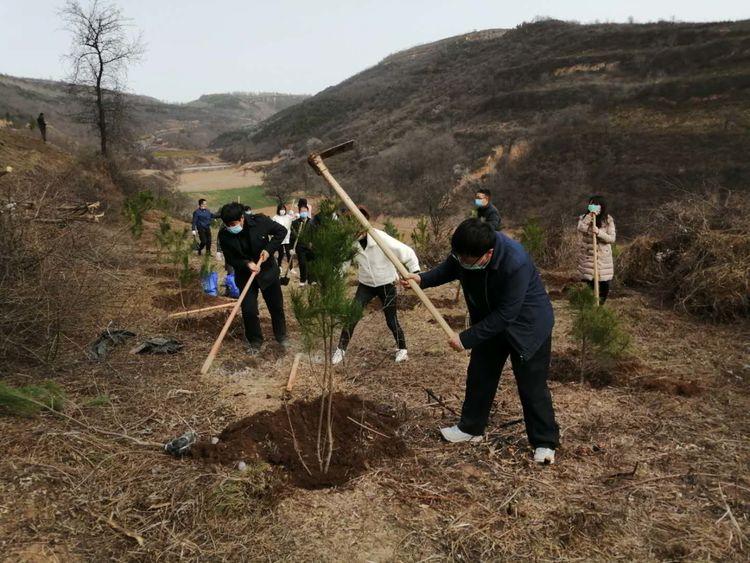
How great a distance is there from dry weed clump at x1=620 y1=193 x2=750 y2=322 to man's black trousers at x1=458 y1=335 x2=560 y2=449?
3.75m

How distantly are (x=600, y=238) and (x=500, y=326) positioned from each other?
10.8 feet

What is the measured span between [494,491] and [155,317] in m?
4.47

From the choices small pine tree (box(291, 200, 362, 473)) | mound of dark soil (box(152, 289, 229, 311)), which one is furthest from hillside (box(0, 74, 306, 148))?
small pine tree (box(291, 200, 362, 473))

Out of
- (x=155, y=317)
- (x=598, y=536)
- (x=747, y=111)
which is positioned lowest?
(x=598, y=536)

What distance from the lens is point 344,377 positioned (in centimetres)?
453

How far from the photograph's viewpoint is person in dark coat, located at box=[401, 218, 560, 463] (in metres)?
2.84

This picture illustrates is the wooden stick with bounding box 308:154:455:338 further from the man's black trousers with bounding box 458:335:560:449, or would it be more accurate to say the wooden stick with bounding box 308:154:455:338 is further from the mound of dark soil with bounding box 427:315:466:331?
the mound of dark soil with bounding box 427:315:466:331

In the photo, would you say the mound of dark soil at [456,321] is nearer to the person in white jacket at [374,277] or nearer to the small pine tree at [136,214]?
the person in white jacket at [374,277]

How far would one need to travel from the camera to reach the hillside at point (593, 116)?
2198cm

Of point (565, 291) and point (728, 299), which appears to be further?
point (565, 291)

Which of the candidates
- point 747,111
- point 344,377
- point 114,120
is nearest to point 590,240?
point 344,377

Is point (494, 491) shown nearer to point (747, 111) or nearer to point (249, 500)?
point (249, 500)

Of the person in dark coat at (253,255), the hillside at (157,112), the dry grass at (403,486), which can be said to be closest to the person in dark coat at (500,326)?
the dry grass at (403,486)

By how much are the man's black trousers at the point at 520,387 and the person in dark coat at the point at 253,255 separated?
232 cm
